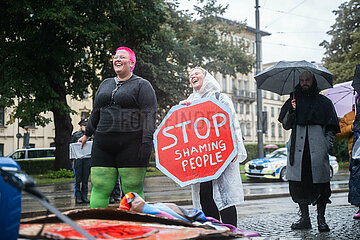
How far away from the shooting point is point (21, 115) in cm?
1897

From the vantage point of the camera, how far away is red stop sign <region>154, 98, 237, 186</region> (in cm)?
464

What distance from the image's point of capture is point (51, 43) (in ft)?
62.0

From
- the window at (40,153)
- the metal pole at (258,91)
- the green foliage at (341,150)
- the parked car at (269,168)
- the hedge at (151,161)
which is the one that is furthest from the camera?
the green foliage at (341,150)

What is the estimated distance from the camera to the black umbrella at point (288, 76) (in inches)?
267

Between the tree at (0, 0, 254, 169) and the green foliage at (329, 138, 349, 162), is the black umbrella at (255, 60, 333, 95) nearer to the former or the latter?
the tree at (0, 0, 254, 169)

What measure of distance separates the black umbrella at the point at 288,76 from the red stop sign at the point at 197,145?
253 cm

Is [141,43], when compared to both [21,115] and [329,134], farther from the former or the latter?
[329,134]

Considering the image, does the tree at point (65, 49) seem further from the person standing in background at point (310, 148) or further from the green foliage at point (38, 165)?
the person standing in background at point (310, 148)

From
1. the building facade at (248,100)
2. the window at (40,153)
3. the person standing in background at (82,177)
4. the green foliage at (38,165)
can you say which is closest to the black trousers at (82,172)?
the person standing in background at (82,177)

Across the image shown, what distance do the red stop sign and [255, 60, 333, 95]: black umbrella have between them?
2.53m

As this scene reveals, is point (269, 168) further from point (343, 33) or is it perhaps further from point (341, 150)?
point (343, 33)

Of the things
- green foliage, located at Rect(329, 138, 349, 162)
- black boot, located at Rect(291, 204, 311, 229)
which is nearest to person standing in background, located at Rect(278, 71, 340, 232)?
black boot, located at Rect(291, 204, 311, 229)

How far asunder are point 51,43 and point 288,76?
13.8m

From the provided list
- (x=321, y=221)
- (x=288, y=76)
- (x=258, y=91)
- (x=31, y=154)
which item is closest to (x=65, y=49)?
(x=258, y=91)
